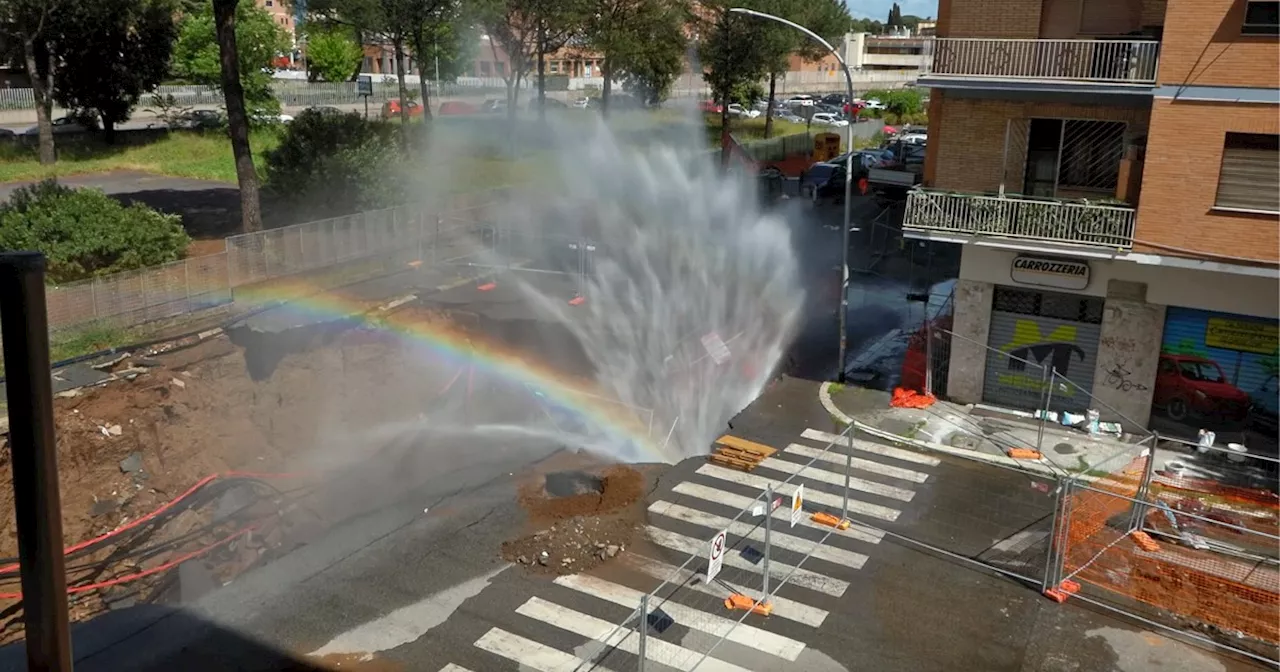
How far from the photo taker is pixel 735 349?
80.1 ft

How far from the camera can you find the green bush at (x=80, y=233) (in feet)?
70.0

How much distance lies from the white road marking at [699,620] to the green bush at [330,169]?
64.8 feet

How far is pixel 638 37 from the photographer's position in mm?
51375

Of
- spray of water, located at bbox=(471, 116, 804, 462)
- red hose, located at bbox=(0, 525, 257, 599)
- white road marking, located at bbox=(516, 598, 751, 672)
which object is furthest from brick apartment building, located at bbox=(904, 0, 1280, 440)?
red hose, located at bbox=(0, 525, 257, 599)

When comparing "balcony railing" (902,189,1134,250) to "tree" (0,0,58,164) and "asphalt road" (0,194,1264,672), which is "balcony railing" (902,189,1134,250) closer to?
"asphalt road" (0,194,1264,672)

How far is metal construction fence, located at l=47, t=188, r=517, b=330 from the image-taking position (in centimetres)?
2012

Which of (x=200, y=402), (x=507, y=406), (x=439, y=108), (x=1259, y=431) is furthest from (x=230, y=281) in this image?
(x=439, y=108)

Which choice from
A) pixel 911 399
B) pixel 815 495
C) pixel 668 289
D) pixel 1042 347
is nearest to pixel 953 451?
pixel 911 399

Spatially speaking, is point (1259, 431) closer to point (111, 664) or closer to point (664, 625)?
point (664, 625)

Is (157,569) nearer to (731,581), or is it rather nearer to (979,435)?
(731,581)

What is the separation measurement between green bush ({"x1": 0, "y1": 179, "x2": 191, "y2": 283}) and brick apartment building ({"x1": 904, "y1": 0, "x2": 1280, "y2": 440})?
1704 centimetres

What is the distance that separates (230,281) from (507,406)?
23.2 ft

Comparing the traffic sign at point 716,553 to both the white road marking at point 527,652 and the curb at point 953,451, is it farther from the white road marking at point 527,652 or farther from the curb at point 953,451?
the curb at point 953,451

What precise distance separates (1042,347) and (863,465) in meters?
5.01
